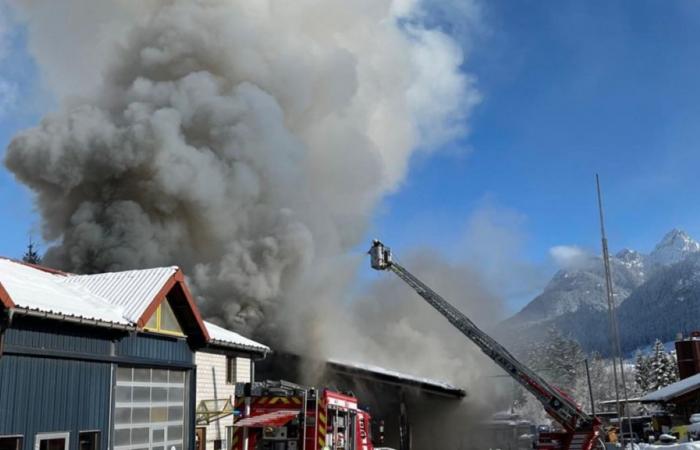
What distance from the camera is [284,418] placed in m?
10.7

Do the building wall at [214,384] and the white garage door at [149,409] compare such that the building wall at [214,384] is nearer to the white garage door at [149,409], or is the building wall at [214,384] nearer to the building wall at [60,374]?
the white garage door at [149,409]

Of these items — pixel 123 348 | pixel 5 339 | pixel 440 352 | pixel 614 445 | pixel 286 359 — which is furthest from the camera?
pixel 440 352

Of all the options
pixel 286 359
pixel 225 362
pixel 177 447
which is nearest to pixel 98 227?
pixel 286 359

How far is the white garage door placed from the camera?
11.9 meters

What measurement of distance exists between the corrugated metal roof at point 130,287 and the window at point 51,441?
84.2 inches

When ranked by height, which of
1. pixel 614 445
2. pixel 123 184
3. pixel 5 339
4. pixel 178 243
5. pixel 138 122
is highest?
pixel 138 122

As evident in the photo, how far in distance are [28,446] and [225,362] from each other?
281 inches

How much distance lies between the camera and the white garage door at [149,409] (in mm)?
11891

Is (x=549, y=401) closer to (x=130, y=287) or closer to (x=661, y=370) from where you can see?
(x=130, y=287)

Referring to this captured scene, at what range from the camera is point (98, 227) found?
28.4 meters

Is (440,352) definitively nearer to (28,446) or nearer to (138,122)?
(138,122)

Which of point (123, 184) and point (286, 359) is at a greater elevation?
point (123, 184)

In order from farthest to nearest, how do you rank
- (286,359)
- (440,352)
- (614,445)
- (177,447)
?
(440,352) < (286,359) < (614,445) < (177,447)

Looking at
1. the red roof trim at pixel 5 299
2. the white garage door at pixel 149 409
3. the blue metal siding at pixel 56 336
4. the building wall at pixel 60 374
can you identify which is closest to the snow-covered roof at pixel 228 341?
the white garage door at pixel 149 409
